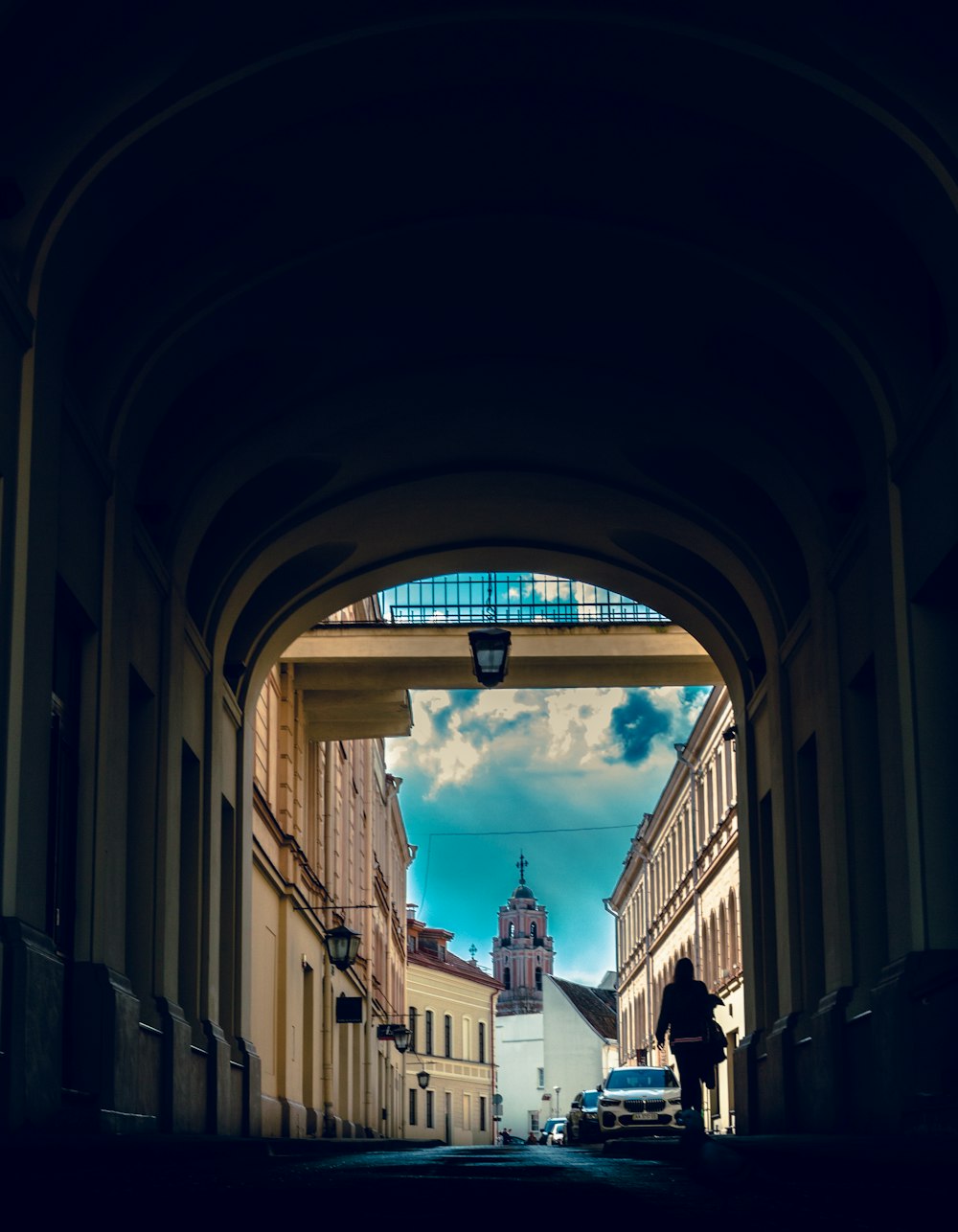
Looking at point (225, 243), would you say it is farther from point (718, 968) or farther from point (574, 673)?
point (718, 968)

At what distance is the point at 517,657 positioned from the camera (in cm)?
2027

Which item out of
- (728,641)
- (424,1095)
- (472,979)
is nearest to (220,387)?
(728,641)

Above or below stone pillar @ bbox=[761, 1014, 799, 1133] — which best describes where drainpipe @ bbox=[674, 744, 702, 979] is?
above

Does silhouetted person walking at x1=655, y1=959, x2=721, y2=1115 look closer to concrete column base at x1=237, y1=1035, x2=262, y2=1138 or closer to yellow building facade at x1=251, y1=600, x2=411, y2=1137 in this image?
concrete column base at x1=237, y1=1035, x2=262, y2=1138

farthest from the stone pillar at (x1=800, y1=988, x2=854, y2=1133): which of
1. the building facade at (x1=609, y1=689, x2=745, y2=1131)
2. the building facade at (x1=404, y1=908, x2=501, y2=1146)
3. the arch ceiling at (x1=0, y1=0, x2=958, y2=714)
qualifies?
the building facade at (x1=404, y1=908, x2=501, y2=1146)

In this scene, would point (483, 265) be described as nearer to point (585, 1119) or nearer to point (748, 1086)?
point (748, 1086)

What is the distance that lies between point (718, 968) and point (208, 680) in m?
25.2

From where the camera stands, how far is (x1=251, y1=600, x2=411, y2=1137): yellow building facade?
20.7 metres

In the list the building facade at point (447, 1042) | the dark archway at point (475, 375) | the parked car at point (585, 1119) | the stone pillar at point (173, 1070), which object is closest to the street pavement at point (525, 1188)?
the dark archway at point (475, 375)

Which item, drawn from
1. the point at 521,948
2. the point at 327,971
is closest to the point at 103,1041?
the point at 327,971

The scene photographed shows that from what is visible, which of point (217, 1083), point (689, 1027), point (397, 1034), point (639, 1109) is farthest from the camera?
point (397, 1034)

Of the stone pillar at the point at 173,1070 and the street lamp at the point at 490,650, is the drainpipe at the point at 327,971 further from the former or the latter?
the stone pillar at the point at 173,1070

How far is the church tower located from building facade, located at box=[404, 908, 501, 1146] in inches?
2769

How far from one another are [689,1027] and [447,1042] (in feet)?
183
